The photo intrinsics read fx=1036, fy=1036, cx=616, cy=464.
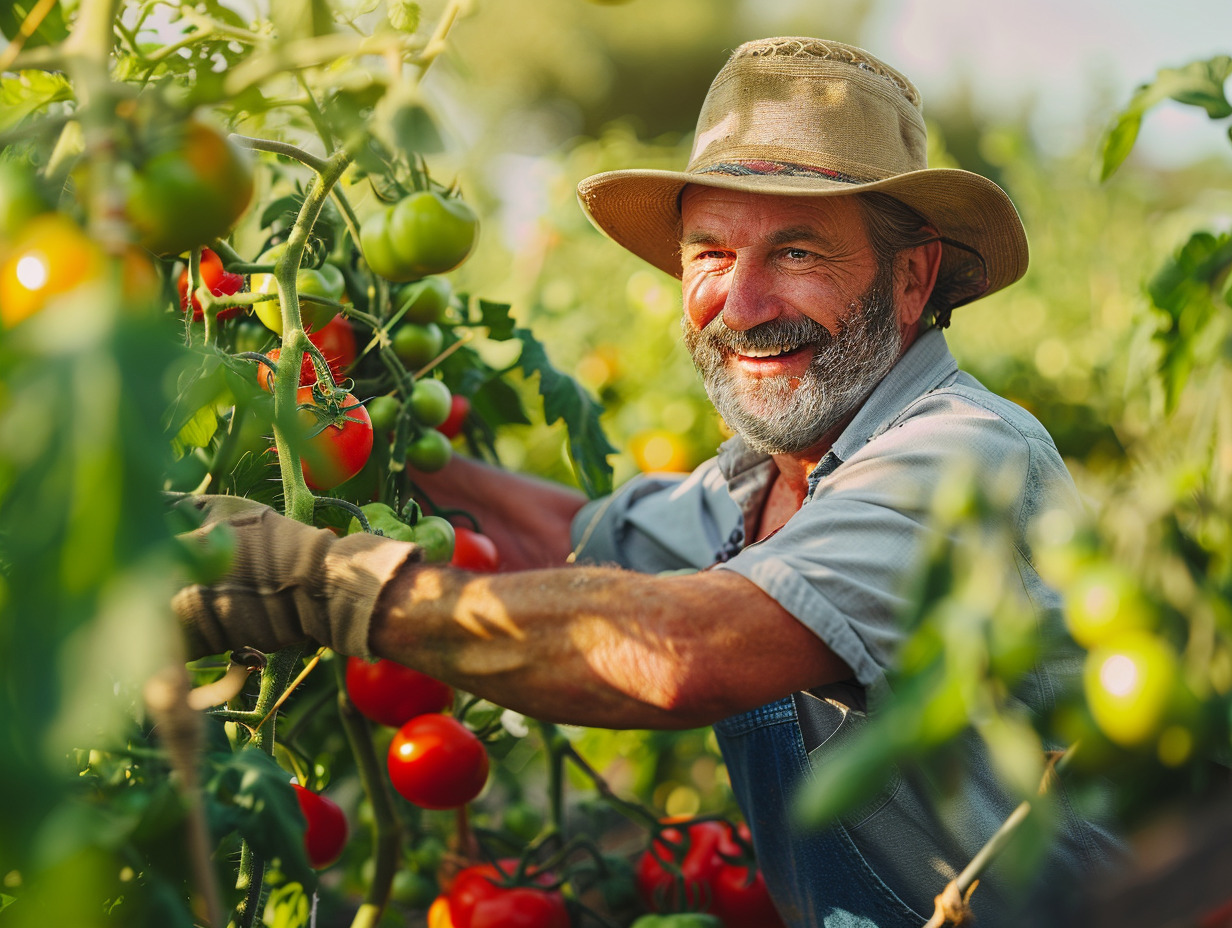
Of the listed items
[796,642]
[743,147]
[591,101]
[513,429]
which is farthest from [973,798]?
[591,101]

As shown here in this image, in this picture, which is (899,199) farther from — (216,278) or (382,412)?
(216,278)

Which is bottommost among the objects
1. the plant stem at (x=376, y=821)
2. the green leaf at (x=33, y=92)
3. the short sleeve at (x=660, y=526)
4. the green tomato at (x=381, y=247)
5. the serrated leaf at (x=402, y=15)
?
the plant stem at (x=376, y=821)

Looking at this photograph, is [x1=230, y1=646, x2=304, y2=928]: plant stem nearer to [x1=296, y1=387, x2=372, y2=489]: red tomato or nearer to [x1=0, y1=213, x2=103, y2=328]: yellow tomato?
[x1=296, y1=387, x2=372, y2=489]: red tomato

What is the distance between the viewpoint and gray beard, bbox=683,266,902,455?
1375mm

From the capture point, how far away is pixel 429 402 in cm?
112

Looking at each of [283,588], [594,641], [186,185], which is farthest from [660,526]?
[186,185]

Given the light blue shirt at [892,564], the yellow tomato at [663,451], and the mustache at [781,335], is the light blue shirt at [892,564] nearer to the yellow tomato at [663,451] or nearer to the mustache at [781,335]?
the mustache at [781,335]

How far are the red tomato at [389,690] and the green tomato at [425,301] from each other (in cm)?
39

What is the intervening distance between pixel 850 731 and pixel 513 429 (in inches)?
34.9

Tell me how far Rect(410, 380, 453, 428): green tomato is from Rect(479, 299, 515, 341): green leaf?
214 millimetres

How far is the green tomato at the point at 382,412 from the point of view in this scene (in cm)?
110

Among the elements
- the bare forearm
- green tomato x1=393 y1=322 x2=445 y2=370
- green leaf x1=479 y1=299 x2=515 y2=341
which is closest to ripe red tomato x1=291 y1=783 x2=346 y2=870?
the bare forearm

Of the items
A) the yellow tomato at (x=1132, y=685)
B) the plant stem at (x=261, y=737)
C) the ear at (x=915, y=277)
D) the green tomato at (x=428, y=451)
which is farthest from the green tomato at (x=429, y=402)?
the yellow tomato at (x=1132, y=685)

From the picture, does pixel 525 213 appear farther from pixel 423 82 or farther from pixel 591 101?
pixel 591 101
